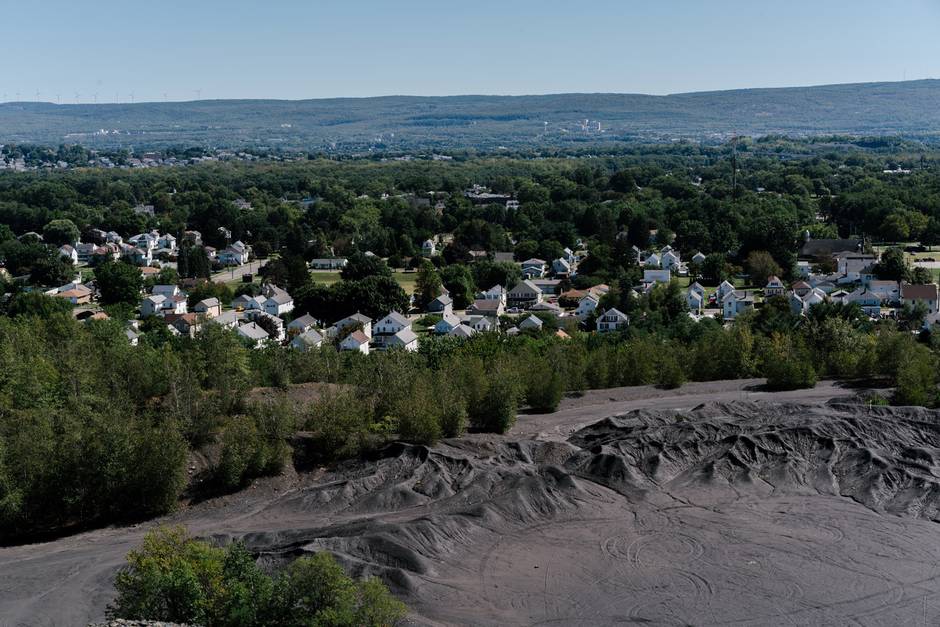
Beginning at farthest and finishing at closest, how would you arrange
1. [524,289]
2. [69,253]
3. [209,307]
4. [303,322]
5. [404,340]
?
1. [69,253]
2. [524,289]
3. [209,307]
4. [303,322]
5. [404,340]

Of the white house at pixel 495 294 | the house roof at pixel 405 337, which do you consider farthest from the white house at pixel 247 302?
the white house at pixel 495 294

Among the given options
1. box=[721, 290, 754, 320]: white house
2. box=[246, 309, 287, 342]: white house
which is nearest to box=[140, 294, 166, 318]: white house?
box=[246, 309, 287, 342]: white house

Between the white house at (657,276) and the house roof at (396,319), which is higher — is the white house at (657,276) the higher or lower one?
the lower one

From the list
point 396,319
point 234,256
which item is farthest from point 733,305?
point 234,256

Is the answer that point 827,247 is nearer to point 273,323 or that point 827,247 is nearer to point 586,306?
point 586,306

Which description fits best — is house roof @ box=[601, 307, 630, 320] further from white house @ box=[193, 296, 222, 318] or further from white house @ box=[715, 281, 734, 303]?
white house @ box=[193, 296, 222, 318]

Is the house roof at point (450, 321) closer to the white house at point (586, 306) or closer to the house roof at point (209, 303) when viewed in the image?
the white house at point (586, 306)

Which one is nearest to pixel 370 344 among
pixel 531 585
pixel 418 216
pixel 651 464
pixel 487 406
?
pixel 487 406
